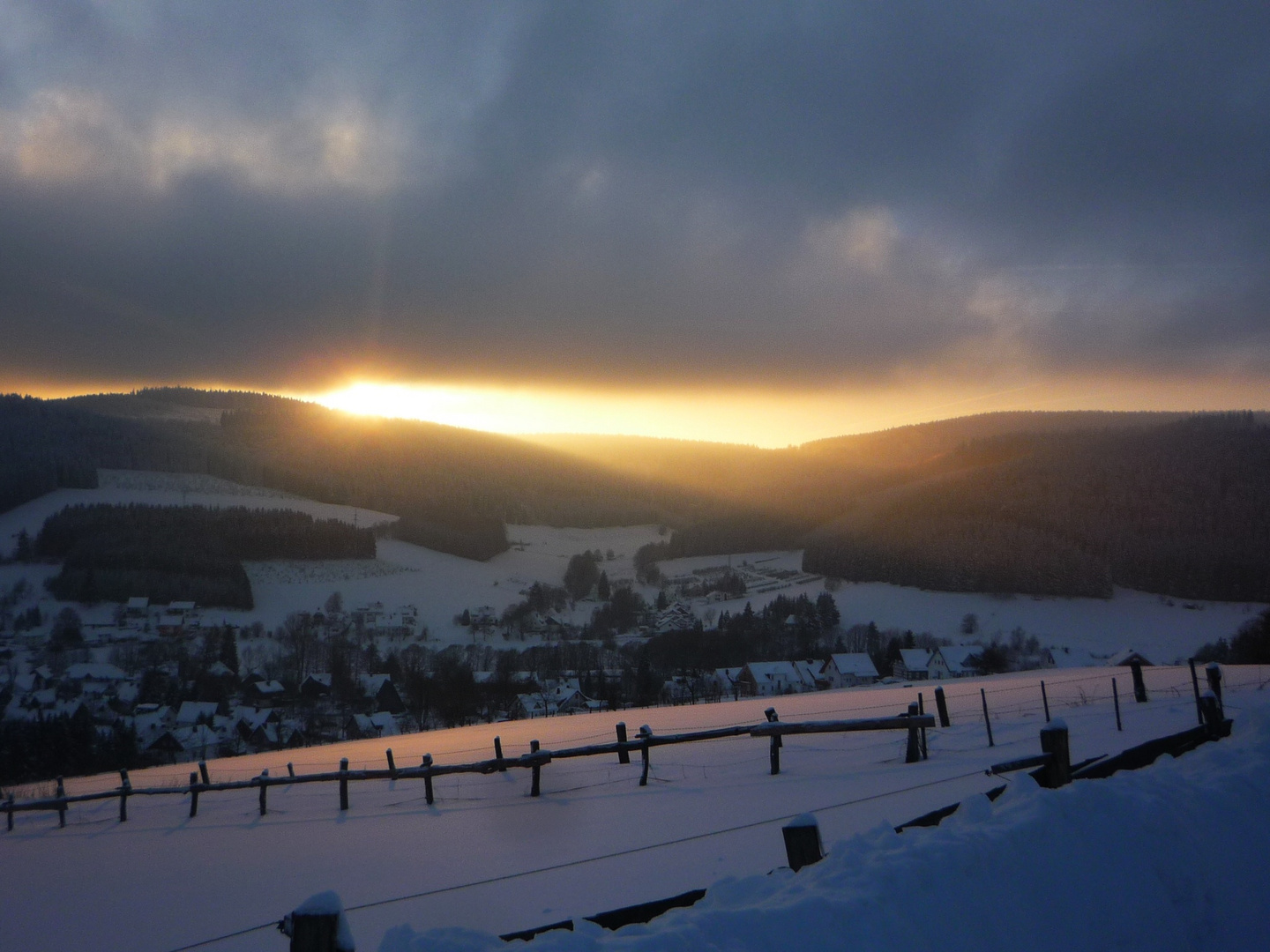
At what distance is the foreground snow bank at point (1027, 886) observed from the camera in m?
4.14

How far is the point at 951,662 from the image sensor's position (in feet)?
167

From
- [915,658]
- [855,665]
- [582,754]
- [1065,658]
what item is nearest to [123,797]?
[582,754]

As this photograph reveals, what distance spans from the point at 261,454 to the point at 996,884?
14648cm

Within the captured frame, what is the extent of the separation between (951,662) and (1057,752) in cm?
4903

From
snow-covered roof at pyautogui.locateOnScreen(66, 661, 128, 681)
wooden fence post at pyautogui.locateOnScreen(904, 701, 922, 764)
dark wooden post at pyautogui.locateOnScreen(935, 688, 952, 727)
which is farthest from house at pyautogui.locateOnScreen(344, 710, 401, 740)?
wooden fence post at pyautogui.locateOnScreen(904, 701, 922, 764)

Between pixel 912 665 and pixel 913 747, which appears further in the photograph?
pixel 912 665

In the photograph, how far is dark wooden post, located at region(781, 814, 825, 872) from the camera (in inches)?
188

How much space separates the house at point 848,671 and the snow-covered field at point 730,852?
32.5 metres

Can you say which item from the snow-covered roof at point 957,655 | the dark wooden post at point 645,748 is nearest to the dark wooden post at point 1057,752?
the dark wooden post at point 645,748

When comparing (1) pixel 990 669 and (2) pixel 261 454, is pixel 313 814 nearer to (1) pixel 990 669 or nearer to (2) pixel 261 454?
(1) pixel 990 669

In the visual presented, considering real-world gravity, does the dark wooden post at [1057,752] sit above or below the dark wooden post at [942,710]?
above

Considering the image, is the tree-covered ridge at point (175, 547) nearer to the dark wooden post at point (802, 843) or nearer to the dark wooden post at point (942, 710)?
the dark wooden post at point (942, 710)

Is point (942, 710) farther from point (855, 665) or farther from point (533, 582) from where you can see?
point (533, 582)

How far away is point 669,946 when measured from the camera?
156 inches
